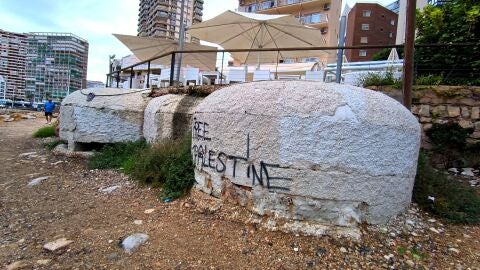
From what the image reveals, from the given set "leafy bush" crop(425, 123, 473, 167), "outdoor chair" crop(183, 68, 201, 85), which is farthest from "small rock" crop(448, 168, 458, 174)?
"outdoor chair" crop(183, 68, 201, 85)

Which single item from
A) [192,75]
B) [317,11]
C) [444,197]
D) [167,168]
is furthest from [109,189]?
[317,11]

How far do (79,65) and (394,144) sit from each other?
73.1 m

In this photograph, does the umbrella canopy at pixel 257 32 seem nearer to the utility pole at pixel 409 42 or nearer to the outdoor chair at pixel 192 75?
the outdoor chair at pixel 192 75

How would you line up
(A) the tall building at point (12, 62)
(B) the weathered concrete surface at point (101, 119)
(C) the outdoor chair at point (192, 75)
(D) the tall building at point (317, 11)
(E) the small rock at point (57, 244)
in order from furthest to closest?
(A) the tall building at point (12, 62)
(D) the tall building at point (317, 11)
(C) the outdoor chair at point (192, 75)
(B) the weathered concrete surface at point (101, 119)
(E) the small rock at point (57, 244)

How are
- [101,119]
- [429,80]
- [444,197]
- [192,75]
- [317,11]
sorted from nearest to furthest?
→ 1. [444,197]
2. [429,80]
3. [101,119]
4. [192,75]
5. [317,11]

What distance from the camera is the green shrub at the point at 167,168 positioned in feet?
15.0

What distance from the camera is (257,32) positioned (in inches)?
408

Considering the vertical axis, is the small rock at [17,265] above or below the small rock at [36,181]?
below

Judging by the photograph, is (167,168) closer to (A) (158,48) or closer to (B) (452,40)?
(B) (452,40)

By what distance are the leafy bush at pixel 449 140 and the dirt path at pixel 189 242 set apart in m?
2.60

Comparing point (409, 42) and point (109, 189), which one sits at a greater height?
point (409, 42)

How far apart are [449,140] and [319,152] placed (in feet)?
13.4

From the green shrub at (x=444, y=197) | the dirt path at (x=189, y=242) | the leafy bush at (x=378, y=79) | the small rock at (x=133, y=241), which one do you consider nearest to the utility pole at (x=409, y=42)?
the green shrub at (x=444, y=197)

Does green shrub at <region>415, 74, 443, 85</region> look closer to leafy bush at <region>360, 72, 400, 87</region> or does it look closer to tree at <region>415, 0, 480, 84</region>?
tree at <region>415, 0, 480, 84</region>
